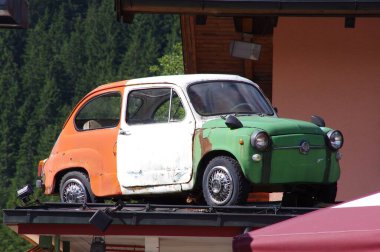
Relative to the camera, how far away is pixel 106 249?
12.6m

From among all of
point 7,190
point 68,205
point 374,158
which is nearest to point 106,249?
point 68,205

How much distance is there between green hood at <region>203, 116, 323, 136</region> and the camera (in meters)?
11.5

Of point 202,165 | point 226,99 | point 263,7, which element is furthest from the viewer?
point 263,7

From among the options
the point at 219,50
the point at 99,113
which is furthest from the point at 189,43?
the point at 99,113

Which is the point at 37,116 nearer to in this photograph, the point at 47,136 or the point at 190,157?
the point at 47,136

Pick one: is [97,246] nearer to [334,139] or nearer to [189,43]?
[334,139]

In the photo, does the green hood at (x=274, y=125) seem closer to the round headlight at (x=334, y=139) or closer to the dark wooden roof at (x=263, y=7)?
the round headlight at (x=334, y=139)

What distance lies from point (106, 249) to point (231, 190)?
180 centimetres

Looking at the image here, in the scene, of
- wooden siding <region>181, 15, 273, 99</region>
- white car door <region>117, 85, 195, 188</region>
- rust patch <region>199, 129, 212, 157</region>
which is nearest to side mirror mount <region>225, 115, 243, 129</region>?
rust patch <region>199, 129, 212, 157</region>

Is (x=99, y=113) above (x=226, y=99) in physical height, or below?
below

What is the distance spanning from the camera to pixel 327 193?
1219 centimetres

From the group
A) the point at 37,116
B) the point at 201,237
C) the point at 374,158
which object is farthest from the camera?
the point at 37,116

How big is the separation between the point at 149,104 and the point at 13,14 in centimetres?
223

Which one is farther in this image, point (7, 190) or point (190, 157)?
point (7, 190)
